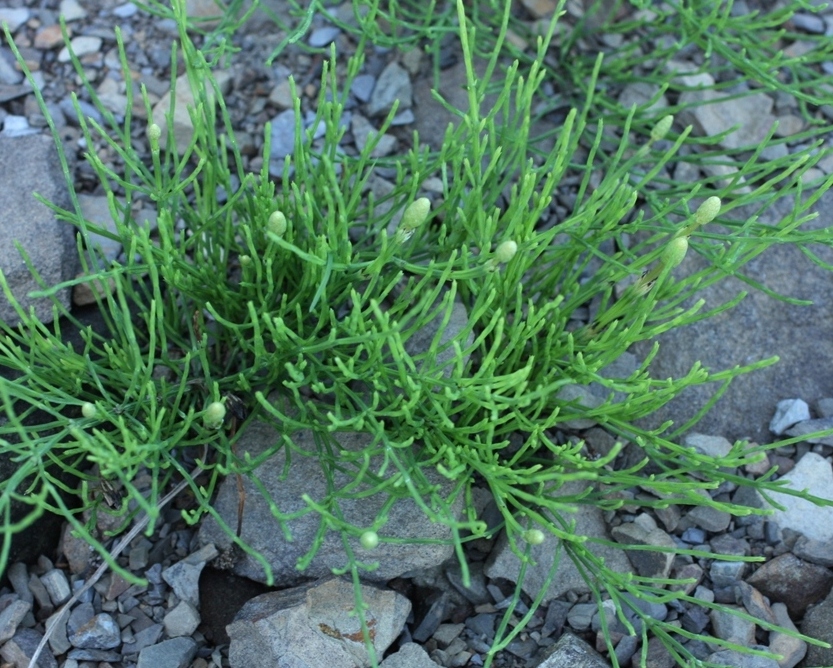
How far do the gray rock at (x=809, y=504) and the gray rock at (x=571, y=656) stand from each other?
0.55 metres

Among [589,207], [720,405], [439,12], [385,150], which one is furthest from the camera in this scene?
[439,12]

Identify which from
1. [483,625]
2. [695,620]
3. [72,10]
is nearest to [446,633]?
[483,625]

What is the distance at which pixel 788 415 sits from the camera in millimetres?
2332

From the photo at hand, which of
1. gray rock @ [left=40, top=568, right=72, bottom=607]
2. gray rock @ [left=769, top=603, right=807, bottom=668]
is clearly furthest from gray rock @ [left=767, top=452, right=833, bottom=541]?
gray rock @ [left=40, top=568, right=72, bottom=607]

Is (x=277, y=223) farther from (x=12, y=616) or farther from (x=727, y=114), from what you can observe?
(x=727, y=114)

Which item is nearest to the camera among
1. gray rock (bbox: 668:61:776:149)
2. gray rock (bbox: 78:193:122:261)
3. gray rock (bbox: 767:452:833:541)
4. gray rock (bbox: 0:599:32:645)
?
gray rock (bbox: 0:599:32:645)

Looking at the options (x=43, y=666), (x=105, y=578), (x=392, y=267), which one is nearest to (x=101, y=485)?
(x=105, y=578)

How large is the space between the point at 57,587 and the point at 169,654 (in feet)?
1.00

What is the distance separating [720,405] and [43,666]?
164 cm

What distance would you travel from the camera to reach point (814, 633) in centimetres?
201

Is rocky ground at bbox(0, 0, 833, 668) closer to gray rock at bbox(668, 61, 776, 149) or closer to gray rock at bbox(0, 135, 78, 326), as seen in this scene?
gray rock at bbox(0, 135, 78, 326)

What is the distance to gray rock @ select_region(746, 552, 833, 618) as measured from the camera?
6.86ft

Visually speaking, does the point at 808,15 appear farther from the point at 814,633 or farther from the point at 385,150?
the point at 814,633

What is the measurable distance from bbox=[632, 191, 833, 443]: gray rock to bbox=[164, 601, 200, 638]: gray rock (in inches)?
43.8
